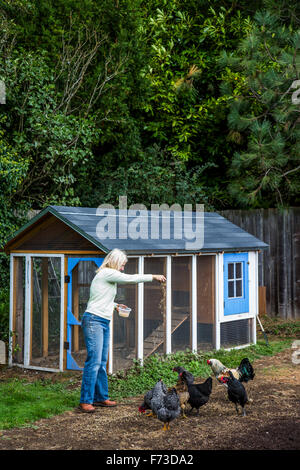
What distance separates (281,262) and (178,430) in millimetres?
7408

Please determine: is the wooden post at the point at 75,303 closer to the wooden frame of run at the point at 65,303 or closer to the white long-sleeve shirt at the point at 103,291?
the wooden frame of run at the point at 65,303

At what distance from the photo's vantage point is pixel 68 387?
24.6ft

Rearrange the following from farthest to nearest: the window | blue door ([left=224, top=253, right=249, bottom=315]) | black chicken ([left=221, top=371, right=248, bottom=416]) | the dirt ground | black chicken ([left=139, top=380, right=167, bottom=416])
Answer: the window
blue door ([left=224, top=253, right=249, bottom=315])
black chicken ([left=221, top=371, right=248, bottom=416])
black chicken ([left=139, top=380, right=167, bottom=416])
the dirt ground

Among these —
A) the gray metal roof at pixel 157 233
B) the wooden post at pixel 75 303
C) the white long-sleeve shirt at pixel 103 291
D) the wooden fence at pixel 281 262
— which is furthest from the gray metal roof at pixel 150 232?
the wooden fence at pixel 281 262

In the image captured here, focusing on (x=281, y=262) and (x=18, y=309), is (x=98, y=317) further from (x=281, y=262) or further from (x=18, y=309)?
(x=281, y=262)

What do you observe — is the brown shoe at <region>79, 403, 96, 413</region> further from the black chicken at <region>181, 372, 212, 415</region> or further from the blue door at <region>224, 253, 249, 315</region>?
the blue door at <region>224, 253, 249, 315</region>

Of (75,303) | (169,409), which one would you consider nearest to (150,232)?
(75,303)

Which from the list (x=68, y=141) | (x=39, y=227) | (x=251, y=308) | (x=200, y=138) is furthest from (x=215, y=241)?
(x=200, y=138)

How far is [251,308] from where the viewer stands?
10.3 m

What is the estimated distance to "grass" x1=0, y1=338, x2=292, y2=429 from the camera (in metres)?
6.36

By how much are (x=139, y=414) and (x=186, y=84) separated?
34.5 ft

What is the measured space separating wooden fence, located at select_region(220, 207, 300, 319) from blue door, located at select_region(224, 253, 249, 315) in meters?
2.41

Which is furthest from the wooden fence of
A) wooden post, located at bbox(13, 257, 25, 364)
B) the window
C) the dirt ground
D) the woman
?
the woman
